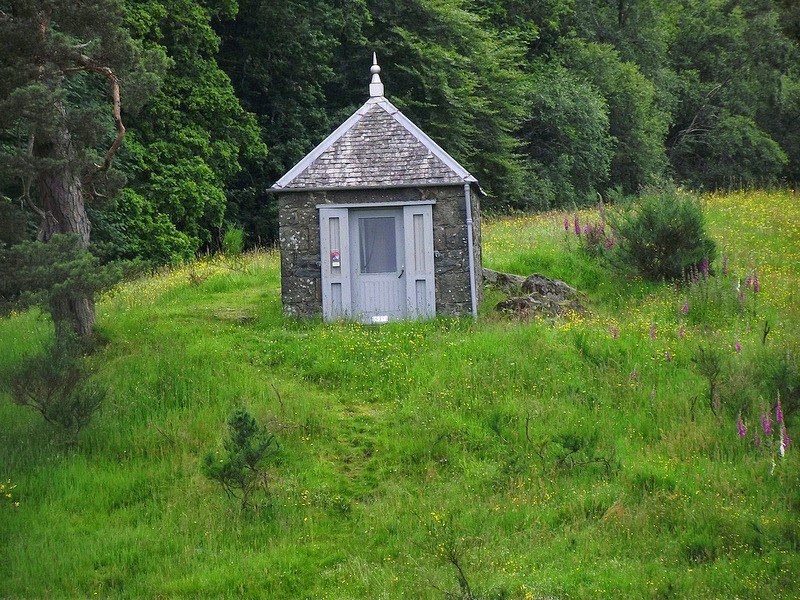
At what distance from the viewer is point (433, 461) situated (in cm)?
1220

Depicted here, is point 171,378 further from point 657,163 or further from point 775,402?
point 657,163

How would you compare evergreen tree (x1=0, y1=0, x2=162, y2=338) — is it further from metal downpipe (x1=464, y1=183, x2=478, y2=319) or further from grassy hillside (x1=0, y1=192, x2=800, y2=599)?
metal downpipe (x1=464, y1=183, x2=478, y2=319)

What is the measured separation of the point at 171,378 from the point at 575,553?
6.93 m

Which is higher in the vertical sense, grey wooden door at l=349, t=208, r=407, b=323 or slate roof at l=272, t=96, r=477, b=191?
slate roof at l=272, t=96, r=477, b=191

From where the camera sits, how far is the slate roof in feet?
57.5

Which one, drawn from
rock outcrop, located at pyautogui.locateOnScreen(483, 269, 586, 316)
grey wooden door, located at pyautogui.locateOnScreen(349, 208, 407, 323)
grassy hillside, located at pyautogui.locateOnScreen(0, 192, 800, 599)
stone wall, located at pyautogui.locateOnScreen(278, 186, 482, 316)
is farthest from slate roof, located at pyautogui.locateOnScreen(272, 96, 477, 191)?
grassy hillside, located at pyautogui.locateOnScreen(0, 192, 800, 599)

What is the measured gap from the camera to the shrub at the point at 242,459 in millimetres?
10930

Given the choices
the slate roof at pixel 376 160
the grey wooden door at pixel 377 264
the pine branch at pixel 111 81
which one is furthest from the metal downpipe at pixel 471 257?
the pine branch at pixel 111 81

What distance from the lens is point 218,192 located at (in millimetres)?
28203

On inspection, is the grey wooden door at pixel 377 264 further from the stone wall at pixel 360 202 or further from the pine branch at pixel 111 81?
the pine branch at pixel 111 81

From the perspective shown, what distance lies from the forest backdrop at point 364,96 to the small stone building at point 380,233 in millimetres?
3219

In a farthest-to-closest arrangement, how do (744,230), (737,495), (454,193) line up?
(744,230), (454,193), (737,495)

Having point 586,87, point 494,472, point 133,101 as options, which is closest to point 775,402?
point 494,472

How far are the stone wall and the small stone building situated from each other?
0.06 ft
